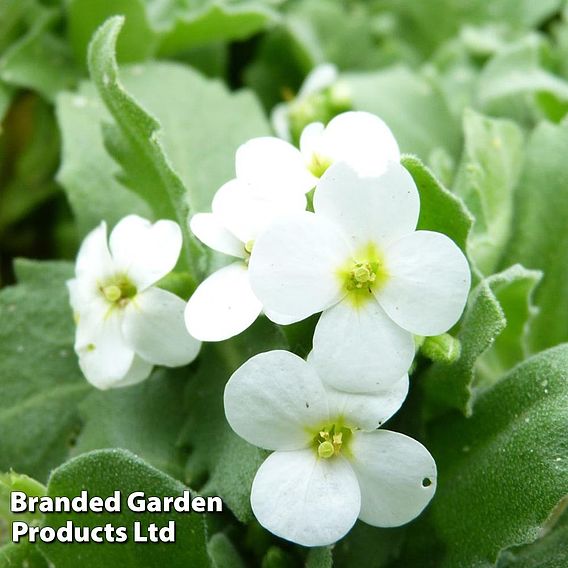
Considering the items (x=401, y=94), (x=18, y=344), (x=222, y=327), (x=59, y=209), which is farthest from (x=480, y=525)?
(x=59, y=209)

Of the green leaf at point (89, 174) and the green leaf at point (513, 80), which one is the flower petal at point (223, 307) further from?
the green leaf at point (513, 80)

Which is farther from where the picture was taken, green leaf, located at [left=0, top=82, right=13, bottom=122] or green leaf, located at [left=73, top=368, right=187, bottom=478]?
green leaf, located at [left=0, top=82, right=13, bottom=122]

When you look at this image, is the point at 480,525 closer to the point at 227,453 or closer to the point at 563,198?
the point at 227,453

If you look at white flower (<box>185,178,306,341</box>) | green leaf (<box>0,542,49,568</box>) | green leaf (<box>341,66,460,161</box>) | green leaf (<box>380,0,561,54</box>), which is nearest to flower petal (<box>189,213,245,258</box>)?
white flower (<box>185,178,306,341</box>)

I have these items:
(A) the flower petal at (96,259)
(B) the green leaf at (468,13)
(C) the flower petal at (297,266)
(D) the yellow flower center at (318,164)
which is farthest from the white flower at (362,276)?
(B) the green leaf at (468,13)

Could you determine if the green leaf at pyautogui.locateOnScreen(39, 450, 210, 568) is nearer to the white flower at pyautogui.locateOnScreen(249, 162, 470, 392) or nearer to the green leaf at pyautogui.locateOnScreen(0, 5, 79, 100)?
the white flower at pyautogui.locateOnScreen(249, 162, 470, 392)

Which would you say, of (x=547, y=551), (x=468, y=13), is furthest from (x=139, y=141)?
(x=468, y=13)

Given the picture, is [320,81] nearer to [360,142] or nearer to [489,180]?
[489,180]
